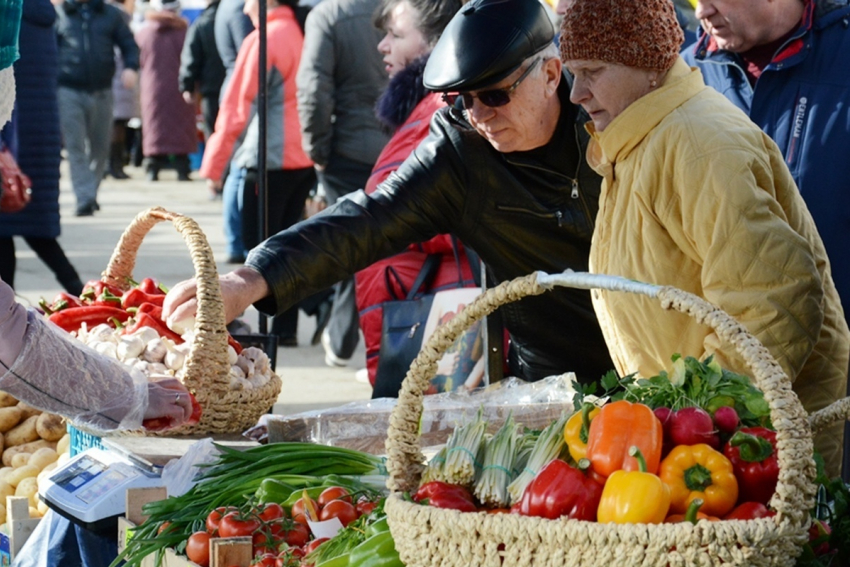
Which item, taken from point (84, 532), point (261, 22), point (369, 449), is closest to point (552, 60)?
point (369, 449)

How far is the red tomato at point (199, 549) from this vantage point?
231 cm

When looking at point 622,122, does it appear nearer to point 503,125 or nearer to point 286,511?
point 503,125

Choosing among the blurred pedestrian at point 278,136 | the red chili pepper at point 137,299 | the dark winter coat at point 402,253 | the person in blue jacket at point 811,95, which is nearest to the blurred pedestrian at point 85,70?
the blurred pedestrian at point 278,136

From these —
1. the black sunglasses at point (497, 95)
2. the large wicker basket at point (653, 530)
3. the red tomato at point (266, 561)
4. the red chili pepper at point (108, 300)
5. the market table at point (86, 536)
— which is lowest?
the market table at point (86, 536)

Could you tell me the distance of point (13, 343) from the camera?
2.35 metres

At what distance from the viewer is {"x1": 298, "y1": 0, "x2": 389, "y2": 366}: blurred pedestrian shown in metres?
6.32

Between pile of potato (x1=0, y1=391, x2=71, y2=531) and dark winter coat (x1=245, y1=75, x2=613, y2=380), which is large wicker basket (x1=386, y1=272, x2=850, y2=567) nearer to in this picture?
dark winter coat (x1=245, y1=75, x2=613, y2=380)

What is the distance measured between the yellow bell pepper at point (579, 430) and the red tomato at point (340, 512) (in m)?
0.60

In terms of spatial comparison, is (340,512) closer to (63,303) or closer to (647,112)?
(647,112)

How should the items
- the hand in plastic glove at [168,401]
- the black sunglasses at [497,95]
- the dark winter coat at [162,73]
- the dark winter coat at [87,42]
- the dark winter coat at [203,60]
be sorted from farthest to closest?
the dark winter coat at [162,73], the dark winter coat at [87,42], the dark winter coat at [203,60], the black sunglasses at [497,95], the hand in plastic glove at [168,401]

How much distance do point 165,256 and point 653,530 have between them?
922 centimetres

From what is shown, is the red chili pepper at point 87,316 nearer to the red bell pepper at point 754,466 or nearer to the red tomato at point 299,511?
the red tomato at point 299,511

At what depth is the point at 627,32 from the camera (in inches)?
96.1

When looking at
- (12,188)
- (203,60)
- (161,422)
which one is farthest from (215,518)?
(203,60)
